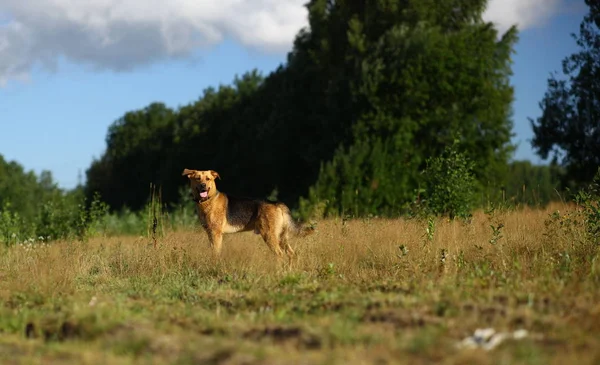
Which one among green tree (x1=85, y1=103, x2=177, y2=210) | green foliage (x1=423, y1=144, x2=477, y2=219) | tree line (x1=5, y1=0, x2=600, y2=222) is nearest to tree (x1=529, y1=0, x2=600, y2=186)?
tree line (x1=5, y1=0, x2=600, y2=222)

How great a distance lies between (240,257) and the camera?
13.0 m

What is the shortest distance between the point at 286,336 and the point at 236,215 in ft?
27.1

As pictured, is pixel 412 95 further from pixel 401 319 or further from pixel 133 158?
pixel 133 158

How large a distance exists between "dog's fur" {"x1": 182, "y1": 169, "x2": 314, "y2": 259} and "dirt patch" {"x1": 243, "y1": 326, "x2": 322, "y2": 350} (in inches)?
284

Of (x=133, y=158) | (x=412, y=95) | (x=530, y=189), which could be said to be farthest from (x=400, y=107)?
(x=133, y=158)

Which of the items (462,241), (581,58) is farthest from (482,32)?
(462,241)

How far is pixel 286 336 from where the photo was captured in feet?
22.5

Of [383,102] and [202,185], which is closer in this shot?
[202,185]

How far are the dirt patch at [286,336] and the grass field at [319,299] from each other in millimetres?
12

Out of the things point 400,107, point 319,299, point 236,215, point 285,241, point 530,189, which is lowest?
point 319,299

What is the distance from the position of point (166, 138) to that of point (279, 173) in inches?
1279

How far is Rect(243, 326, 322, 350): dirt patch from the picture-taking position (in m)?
6.56

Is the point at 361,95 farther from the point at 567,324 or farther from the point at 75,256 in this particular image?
the point at 567,324

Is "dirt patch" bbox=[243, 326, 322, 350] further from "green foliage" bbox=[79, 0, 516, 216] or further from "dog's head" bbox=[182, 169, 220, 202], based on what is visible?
"green foliage" bbox=[79, 0, 516, 216]
